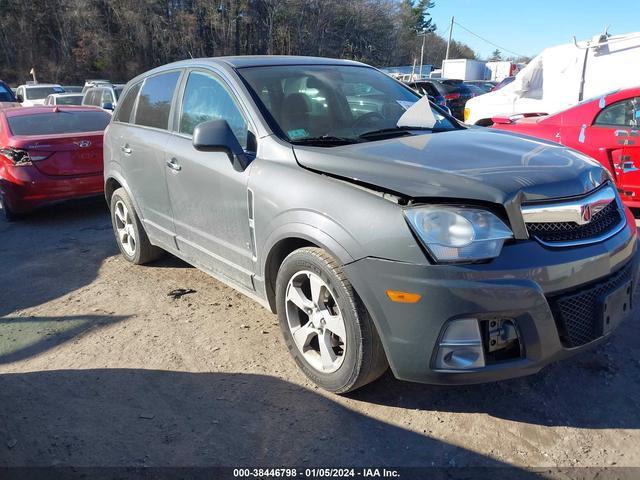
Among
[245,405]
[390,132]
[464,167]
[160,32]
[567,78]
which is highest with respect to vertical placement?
[160,32]

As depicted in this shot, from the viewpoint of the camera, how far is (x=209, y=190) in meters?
3.51

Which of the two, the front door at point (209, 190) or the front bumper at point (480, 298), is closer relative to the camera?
the front bumper at point (480, 298)

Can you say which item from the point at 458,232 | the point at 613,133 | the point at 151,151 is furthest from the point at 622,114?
the point at 151,151

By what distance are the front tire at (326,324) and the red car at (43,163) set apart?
4829 mm

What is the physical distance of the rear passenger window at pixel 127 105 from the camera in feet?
15.9

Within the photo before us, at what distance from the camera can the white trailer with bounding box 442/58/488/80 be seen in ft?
131

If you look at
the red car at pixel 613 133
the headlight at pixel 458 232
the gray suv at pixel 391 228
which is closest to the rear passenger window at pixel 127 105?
the gray suv at pixel 391 228

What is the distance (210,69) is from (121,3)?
52.3 m

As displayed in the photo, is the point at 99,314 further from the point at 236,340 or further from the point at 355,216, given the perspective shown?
the point at 355,216

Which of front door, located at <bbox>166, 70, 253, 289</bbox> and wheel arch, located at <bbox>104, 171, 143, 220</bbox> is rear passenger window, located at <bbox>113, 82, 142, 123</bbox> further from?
front door, located at <bbox>166, 70, 253, 289</bbox>

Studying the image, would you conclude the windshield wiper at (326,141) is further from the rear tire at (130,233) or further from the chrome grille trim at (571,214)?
the rear tire at (130,233)

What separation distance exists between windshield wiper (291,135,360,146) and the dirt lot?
53.5 inches

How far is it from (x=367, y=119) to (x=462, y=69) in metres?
40.0

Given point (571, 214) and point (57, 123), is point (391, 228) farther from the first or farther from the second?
point (57, 123)
